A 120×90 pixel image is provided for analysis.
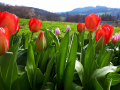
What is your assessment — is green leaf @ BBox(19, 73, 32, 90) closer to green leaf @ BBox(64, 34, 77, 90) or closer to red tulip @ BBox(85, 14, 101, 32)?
green leaf @ BBox(64, 34, 77, 90)

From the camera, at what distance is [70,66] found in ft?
2.30

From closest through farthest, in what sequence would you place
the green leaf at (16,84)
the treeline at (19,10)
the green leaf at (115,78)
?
1. the green leaf at (16,84)
2. the green leaf at (115,78)
3. the treeline at (19,10)

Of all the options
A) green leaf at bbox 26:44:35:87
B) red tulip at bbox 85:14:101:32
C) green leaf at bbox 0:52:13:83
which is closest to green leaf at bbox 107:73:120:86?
red tulip at bbox 85:14:101:32

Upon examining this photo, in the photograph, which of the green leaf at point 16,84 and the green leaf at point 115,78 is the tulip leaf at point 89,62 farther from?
the green leaf at point 16,84

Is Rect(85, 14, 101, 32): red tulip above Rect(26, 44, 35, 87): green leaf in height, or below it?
above

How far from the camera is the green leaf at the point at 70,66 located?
69 cm

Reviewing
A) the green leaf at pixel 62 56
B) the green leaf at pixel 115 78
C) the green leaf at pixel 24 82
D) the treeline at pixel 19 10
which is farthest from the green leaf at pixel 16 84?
the treeline at pixel 19 10

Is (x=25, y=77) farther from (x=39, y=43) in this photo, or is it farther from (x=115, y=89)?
(x=115, y=89)

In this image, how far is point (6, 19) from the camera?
69 centimetres

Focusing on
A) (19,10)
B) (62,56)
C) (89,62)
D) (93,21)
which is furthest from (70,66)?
(19,10)

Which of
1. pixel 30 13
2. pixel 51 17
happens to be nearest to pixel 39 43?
pixel 30 13

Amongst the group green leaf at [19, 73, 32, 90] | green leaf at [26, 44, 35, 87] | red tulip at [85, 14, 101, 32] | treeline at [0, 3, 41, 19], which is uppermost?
treeline at [0, 3, 41, 19]

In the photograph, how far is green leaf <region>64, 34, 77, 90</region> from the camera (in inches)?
27.0

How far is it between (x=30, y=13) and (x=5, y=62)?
871 inches
